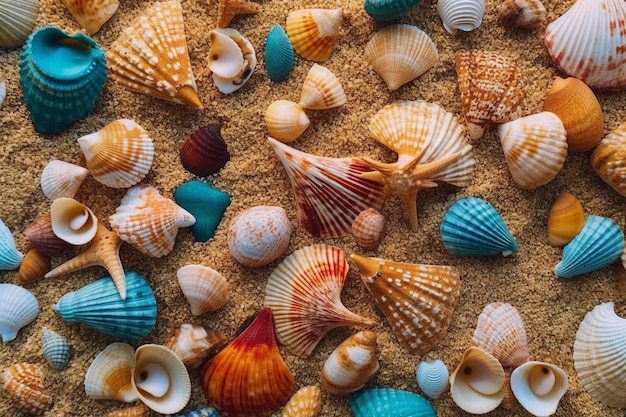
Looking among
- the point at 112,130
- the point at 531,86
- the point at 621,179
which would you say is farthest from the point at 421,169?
the point at 112,130

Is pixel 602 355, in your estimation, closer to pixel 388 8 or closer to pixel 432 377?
pixel 432 377

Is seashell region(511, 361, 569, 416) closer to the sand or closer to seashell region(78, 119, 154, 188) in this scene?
the sand

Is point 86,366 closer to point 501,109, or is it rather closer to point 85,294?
point 85,294

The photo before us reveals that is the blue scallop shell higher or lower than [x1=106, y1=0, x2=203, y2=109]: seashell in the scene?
lower

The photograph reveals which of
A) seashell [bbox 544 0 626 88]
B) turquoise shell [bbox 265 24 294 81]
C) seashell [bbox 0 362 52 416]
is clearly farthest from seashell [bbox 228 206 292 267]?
seashell [bbox 544 0 626 88]

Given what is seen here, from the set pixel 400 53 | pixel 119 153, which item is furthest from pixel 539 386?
pixel 119 153

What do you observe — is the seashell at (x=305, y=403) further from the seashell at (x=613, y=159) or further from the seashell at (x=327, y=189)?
the seashell at (x=613, y=159)
